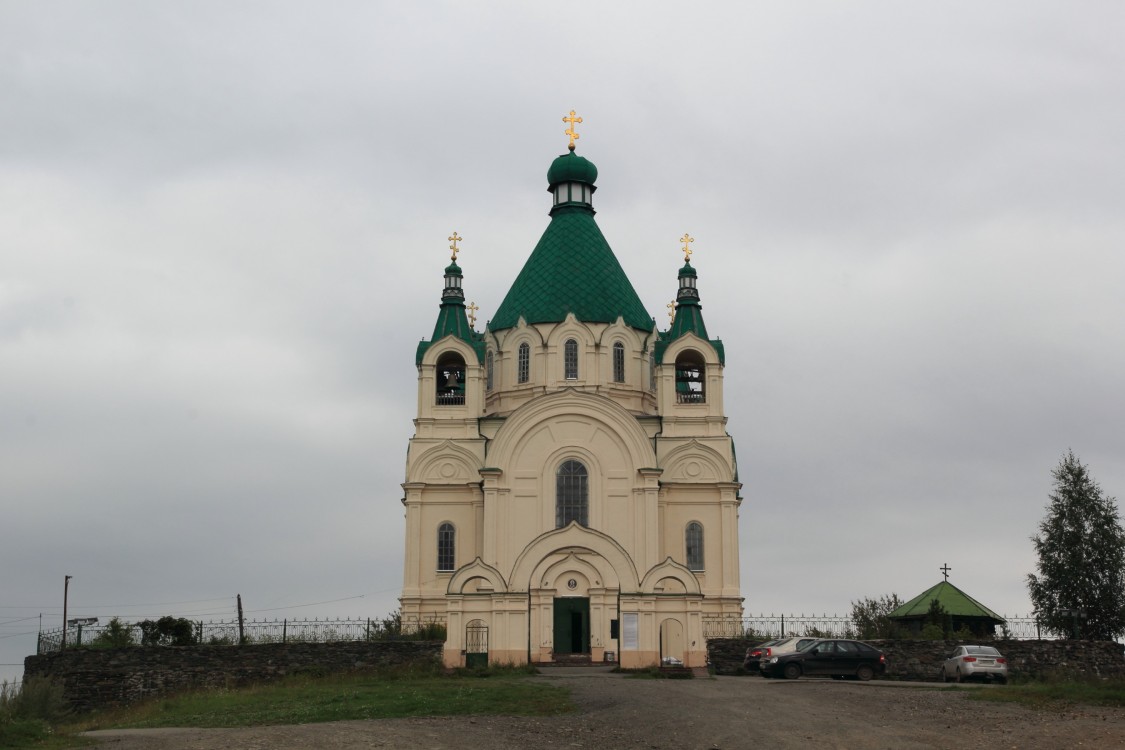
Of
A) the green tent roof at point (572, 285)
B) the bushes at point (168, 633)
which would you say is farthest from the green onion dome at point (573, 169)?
the bushes at point (168, 633)

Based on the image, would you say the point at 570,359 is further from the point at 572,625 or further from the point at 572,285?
the point at 572,625

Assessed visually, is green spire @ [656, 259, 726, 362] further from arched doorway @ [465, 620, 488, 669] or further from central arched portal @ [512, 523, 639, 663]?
arched doorway @ [465, 620, 488, 669]

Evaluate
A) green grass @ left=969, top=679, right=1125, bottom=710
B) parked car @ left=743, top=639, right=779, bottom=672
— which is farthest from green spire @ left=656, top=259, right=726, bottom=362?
green grass @ left=969, top=679, right=1125, bottom=710

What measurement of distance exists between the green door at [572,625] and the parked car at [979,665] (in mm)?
10542

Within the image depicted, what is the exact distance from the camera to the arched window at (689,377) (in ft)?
135

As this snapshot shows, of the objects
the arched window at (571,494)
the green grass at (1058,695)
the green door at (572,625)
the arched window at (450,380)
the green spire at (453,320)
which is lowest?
the green grass at (1058,695)

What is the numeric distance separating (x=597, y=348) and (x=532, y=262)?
4.64m

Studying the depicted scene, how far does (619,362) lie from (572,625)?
9.34 metres

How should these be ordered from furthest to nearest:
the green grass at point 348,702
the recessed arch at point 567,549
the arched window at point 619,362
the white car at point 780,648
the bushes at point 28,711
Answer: the arched window at point 619,362, the recessed arch at point 567,549, the white car at point 780,648, the green grass at point 348,702, the bushes at point 28,711

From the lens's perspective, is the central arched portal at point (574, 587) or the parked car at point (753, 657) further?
the central arched portal at point (574, 587)

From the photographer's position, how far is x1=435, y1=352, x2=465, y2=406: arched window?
136 ft

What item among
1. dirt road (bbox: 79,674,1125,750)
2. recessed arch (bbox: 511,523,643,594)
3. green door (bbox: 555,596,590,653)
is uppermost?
recessed arch (bbox: 511,523,643,594)

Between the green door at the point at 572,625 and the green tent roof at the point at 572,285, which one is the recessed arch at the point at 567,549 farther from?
the green tent roof at the point at 572,285

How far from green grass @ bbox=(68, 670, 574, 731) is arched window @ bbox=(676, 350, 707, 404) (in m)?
14.9
